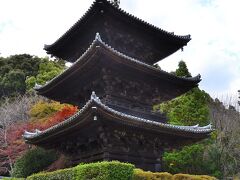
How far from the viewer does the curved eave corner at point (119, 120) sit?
16.0 m

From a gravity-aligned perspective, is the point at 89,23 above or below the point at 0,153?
above

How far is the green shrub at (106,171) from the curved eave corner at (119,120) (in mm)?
2126

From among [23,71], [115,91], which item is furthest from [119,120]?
[23,71]

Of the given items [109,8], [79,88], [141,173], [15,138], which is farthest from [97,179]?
[15,138]

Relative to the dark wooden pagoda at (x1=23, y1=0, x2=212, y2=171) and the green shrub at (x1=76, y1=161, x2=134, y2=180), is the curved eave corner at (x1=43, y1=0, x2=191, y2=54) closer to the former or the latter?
the dark wooden pagoda at (x1=23, y1=0, x2=212, y2=171)

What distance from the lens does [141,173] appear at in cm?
1642

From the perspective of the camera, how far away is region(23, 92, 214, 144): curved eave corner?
1605 centimetres

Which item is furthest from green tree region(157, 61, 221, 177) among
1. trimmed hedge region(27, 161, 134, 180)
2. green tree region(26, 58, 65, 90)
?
green tree region(26, 58, 65, 90)

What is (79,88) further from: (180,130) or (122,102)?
(180,130)

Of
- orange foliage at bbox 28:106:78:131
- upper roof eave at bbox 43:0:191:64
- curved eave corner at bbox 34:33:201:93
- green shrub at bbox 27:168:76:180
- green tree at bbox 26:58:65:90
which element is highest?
green tree at bbox 26:58:65:90

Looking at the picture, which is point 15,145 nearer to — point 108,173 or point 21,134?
point 21,134

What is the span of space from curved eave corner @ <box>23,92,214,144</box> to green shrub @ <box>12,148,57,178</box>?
918 cm

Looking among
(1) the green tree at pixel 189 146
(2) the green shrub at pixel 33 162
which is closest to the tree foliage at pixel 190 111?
(1) the green tree at pixel 189 146

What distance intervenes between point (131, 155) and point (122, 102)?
2.77m
